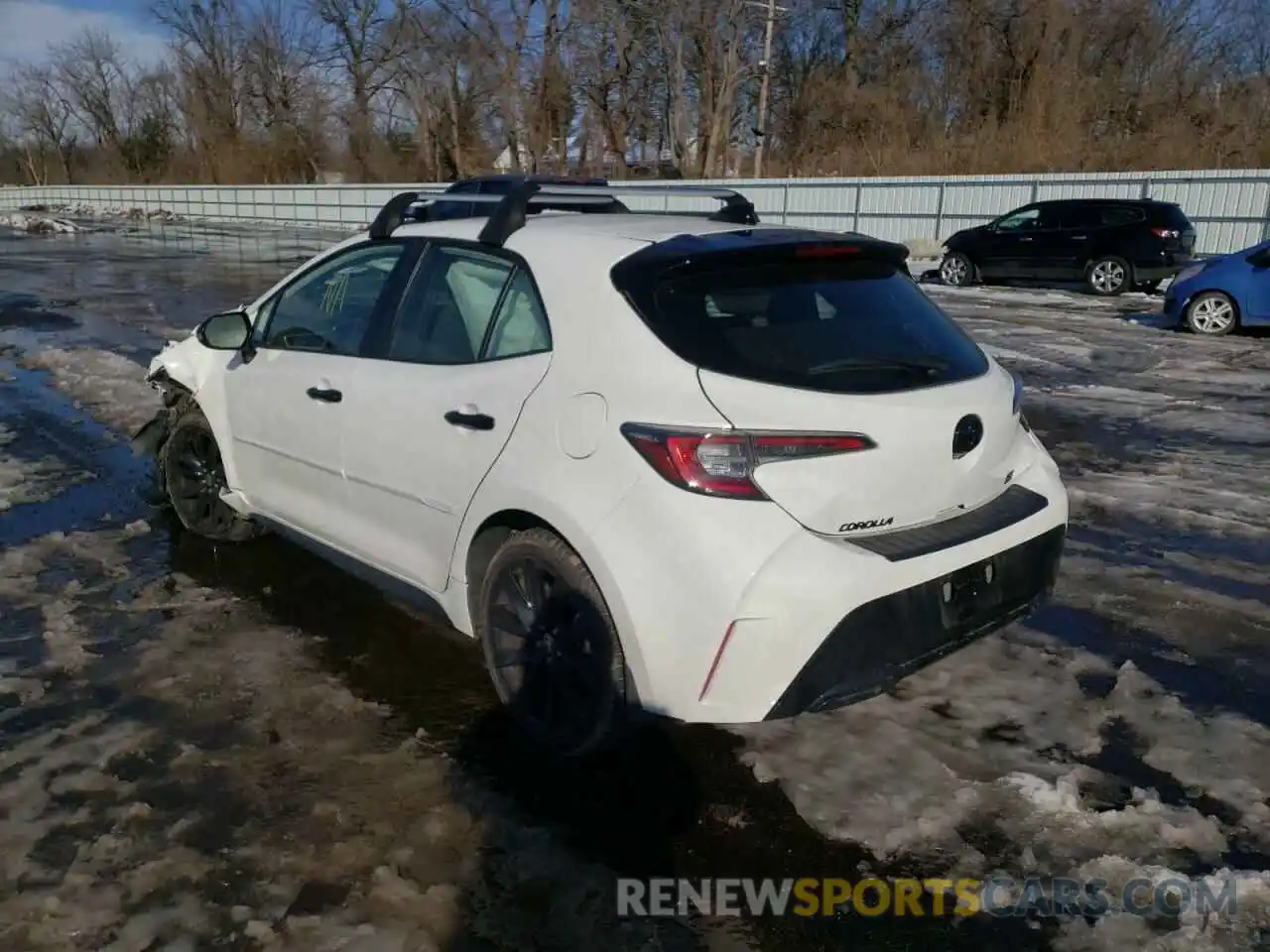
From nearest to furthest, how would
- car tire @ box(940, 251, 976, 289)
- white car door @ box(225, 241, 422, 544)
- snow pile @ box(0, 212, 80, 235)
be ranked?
white car door @ box(225, 241, 422, 544) → car tire @ box(940, 251, 976, 289) → snow pile @ box(0, 212, 80, 235)

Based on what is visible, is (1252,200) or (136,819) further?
(1252,200)

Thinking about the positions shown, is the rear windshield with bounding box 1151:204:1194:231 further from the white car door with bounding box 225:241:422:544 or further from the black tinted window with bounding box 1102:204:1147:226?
the white car door with bounding box 225:241:422:544

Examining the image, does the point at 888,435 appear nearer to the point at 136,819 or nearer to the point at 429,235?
the point at 429,235

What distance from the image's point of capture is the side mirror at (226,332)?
14.9ft

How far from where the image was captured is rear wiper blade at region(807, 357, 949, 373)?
2.98m

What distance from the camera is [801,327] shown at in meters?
3.09

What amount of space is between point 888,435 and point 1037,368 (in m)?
8.42

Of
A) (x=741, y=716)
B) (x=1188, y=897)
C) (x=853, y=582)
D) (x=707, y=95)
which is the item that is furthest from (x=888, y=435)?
(x=707, y=95)

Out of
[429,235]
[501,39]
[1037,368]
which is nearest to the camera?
[429,235]

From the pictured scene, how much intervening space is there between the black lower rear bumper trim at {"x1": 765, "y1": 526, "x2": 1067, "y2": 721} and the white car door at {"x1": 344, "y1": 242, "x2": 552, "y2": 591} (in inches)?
46.4

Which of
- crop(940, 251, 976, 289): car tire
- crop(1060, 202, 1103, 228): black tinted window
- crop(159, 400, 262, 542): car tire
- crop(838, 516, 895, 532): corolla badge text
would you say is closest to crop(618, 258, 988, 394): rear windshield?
crop(838, 516, 895, 532): corolla badge text

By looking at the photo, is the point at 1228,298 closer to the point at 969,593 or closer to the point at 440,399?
the point at 969,593

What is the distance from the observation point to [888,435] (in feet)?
9.51

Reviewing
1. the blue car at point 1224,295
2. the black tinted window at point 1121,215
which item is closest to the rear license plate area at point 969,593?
the blue car at point 1224,295
